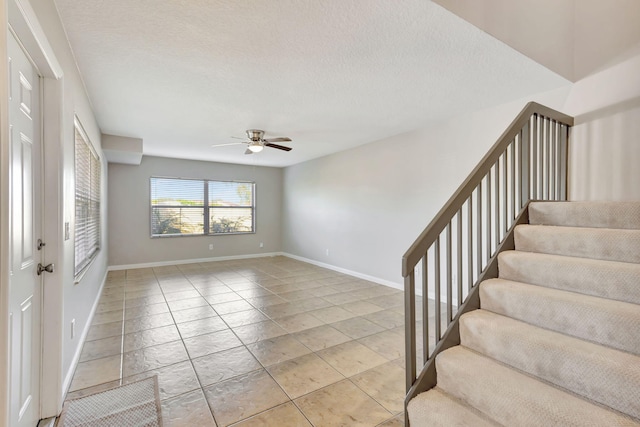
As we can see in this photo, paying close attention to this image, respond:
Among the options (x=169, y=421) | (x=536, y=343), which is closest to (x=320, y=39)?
(x=536, y=343)

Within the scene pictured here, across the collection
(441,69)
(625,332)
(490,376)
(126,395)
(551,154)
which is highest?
(441,69)

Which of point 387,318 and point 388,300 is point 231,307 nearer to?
point 387,318

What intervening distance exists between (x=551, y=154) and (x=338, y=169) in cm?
364

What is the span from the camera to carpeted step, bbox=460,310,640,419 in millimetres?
1197

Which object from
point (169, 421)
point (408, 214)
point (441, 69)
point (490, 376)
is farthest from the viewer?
point (408, 214)

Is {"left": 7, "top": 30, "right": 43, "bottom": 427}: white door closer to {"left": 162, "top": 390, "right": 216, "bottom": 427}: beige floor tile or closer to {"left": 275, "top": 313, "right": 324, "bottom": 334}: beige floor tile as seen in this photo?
{"left": 162, "top": 390, "right": 216, "bottom": 427}: beige floor tile

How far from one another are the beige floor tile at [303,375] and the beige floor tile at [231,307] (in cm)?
148

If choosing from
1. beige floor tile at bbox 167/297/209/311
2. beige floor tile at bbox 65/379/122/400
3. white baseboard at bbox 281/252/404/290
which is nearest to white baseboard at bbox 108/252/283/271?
white baseboard at bbox 281/252/404/290

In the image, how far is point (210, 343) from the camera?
279 cm

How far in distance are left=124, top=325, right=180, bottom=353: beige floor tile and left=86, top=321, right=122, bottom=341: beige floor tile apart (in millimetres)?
183

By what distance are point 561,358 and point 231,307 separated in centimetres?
336

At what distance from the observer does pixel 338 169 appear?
19.5 ft

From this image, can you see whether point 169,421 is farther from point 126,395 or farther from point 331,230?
point 331,230

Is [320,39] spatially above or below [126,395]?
above
